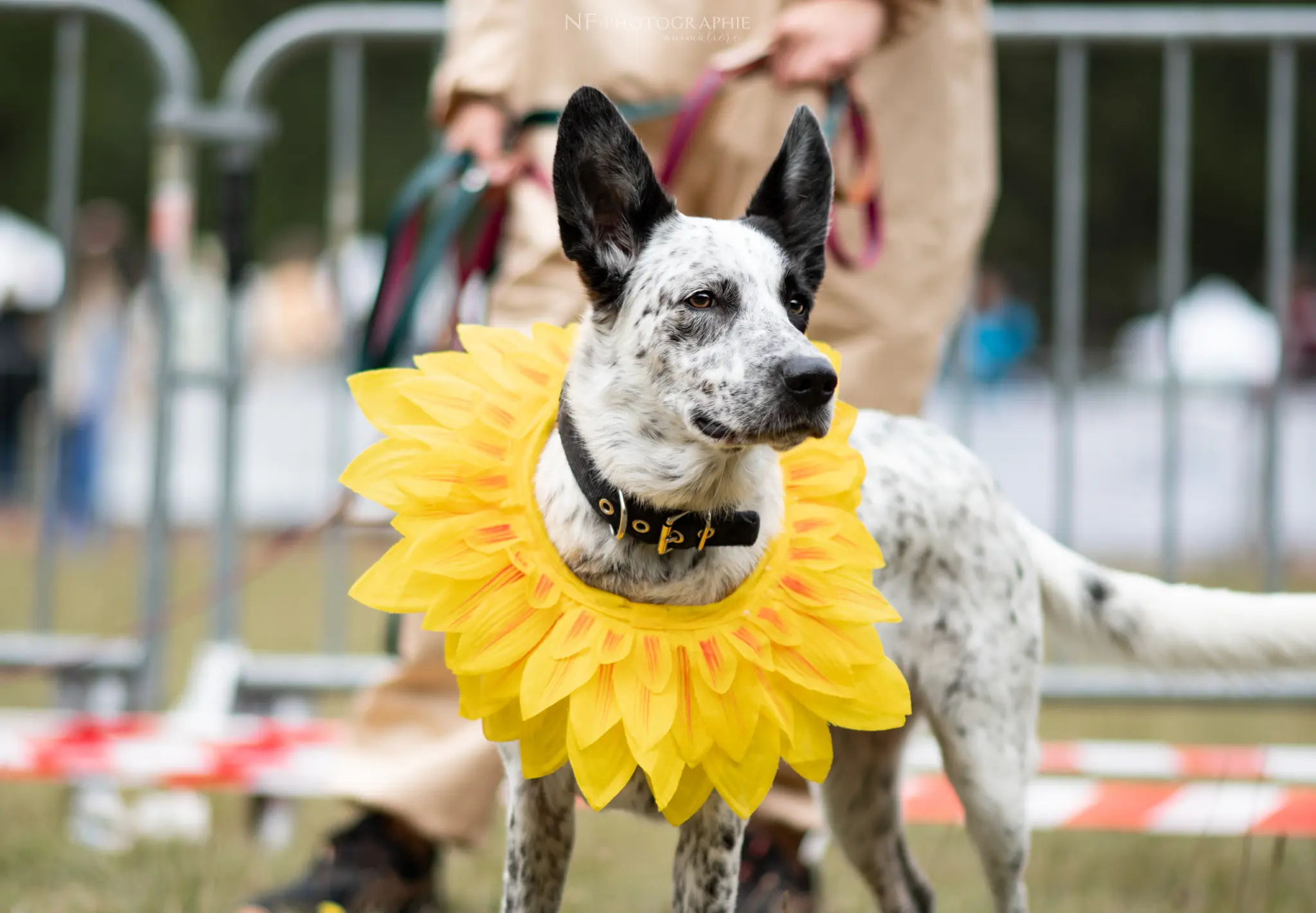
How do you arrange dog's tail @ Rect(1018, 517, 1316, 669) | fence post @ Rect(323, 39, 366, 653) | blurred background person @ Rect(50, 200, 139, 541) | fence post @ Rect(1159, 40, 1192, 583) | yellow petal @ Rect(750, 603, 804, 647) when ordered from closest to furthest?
yellow petal @ Rect(750, 603, 804, 647), dog's tail @ Rect(1018, 517, 1316, 669), fence post @ Rect(1159, 40, 1192, 583), fence post @ Rect(323, 39, 366, 653), blurred background person @ Rect(50, 200, 139, 541)

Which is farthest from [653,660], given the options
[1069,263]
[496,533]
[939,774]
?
[1069,263]

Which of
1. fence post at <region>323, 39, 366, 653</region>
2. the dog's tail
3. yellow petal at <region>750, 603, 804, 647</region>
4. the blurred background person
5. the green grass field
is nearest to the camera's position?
yellow petal at <region>750, 603, 804, 647</region>

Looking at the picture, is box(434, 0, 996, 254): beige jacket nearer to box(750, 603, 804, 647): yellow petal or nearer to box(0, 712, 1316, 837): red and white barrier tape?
box(750, 603, 804, 647): yellow petal

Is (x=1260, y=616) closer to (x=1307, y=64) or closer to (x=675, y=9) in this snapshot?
(x=675, y=9)

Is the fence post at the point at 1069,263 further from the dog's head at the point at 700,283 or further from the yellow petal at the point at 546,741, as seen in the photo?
the yellow petal at the point at 546,741

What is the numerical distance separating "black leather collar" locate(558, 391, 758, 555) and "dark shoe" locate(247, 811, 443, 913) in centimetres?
124

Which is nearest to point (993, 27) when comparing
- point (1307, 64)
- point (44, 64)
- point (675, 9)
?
point (675, 9)

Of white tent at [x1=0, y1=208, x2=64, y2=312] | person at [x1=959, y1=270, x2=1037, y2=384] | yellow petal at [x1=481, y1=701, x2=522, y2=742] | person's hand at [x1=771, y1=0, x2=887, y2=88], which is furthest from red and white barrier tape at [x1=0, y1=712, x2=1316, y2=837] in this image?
white tent at [x1=0, y1=208, x2=64, y2=312]

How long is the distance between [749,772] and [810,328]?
1.22m

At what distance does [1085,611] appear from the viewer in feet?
8.55

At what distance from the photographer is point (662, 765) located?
1920 mm

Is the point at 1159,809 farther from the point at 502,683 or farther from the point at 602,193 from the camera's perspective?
the point at 602,193

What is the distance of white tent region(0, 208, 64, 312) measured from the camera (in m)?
13.0

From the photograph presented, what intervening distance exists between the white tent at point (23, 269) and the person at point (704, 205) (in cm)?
1087
